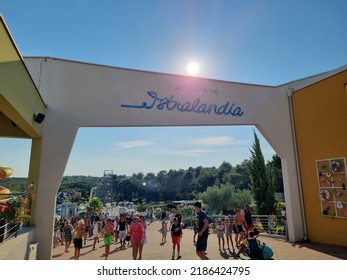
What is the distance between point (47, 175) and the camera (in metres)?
7.04

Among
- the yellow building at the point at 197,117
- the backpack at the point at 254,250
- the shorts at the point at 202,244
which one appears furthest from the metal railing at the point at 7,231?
the backpack at the point at 254,250

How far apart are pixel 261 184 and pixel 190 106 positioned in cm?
1319

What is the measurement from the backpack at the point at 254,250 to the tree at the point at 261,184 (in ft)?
45.6

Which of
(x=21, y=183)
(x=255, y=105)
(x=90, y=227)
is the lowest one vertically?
(x=90, y=227)

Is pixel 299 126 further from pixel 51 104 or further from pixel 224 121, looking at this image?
pixel 51 104

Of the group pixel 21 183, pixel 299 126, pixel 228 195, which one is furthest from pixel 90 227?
pixel 228 195

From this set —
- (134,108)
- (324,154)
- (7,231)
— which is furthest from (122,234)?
(324,154)

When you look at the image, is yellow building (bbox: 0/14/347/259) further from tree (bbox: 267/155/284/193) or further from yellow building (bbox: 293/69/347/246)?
tree (bbox: 267/155/284/193)

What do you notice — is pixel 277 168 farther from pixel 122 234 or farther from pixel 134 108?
pixel 134 108

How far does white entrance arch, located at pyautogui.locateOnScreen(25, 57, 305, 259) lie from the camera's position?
7.12m

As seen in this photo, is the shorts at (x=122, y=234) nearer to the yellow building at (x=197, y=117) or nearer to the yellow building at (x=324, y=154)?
the yellow building at (x=197, y=117)

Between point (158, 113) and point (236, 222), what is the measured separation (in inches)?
180

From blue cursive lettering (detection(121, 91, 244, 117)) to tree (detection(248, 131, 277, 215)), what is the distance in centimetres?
1169

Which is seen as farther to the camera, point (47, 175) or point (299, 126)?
point (299, 126)
